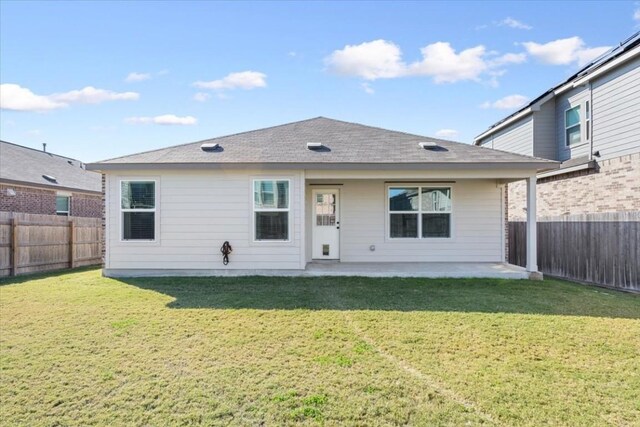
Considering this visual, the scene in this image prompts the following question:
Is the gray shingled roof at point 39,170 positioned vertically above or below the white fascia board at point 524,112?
below

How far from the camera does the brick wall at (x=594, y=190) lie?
9.24 m

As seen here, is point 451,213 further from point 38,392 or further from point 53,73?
point 53,73

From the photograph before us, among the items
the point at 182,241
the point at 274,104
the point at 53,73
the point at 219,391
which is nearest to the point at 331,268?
the point at 182,241

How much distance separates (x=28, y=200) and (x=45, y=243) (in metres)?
4.16

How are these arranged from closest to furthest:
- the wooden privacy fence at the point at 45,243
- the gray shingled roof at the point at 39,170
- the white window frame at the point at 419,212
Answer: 1. the wooden privacy fence at the point at 45,243
2. the white window frame at the point at 419,212
3. the gray shingled roof at the point at 39,170

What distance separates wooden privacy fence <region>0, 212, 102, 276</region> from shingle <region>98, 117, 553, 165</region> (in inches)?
156

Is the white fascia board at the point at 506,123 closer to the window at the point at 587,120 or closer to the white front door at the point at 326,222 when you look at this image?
the window at the point at 587,120

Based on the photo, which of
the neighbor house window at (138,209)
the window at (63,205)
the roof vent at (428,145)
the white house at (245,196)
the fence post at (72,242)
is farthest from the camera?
the window at (63,205)

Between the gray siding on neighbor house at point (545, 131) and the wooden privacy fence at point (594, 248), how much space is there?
3.44 metres

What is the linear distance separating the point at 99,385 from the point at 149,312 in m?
2.59

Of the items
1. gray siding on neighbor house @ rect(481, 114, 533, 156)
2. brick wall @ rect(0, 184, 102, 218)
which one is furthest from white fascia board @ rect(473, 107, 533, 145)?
brick wall @ rect(0, 184, 102, 218)

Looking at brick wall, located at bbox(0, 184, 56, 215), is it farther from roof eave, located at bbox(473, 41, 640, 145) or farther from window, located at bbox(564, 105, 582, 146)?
window, located at bbox(564, 105, 582, 146)

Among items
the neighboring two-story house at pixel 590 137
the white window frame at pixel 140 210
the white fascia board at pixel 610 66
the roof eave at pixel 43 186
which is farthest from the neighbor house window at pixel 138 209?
the white fascia board at pixel 610 66

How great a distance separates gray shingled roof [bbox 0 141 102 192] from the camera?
14.1 m
